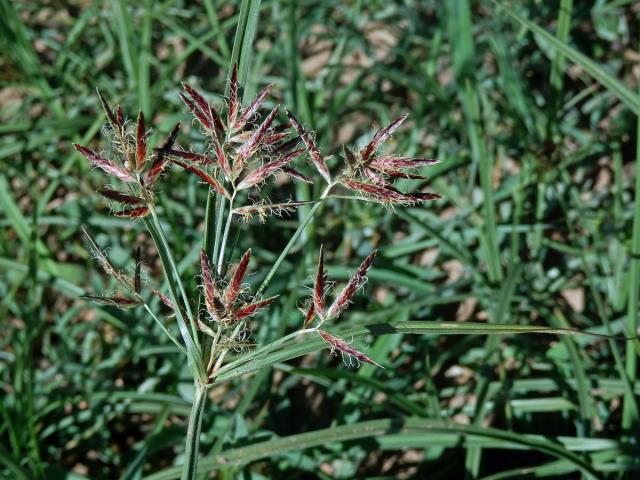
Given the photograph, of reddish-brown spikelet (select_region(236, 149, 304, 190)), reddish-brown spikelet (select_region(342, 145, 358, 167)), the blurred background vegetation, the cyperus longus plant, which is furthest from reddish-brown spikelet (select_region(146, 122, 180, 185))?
the blurred background vegetation

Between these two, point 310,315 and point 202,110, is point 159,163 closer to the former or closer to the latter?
point 202,110

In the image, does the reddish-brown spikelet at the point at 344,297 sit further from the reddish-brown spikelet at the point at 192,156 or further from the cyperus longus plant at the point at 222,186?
the reddish-brown spikelet at the point at 192,156

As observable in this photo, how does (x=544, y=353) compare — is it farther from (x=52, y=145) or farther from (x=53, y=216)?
(x=52, y=145)

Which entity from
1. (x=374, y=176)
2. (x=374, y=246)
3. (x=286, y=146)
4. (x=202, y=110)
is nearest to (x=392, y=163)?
(x=374, y=176)

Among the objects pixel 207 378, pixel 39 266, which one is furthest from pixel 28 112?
pixel 207 378

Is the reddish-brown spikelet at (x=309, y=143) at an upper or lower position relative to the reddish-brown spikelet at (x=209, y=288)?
upper

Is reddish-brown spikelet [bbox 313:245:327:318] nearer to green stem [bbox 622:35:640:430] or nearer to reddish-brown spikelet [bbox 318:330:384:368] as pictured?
reddish-brown spikelet [bbox 318:330:384:368]

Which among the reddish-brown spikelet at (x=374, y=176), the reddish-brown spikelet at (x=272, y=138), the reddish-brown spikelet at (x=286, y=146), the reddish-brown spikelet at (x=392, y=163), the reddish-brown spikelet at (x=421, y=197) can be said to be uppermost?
the reddish-brown spikelet at (x=272, y=138)

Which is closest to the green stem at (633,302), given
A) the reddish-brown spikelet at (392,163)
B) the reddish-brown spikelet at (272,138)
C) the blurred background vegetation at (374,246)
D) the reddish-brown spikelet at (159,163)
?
the blurred background vegetation at (374,246)
